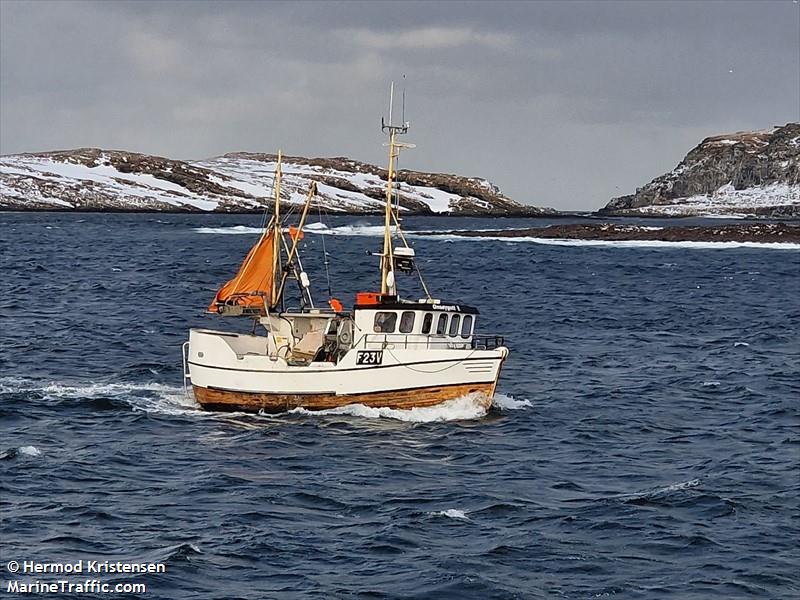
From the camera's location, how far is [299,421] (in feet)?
124

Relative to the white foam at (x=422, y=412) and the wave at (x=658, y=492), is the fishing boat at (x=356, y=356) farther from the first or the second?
the wave at (x=658, y=492)

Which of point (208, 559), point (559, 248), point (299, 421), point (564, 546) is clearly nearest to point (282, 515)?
point (208, 559)

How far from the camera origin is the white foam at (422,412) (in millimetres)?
38469

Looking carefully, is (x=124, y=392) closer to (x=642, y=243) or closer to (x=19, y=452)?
(x=19, y=452)

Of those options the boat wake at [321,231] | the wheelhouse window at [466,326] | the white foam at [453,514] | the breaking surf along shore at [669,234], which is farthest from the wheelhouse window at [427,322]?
the boat wake at [321,231]

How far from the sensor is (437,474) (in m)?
31.8

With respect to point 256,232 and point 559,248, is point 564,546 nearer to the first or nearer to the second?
point 559,248

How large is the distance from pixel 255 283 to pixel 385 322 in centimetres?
556

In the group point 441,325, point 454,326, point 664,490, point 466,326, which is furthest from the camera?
point 466,326

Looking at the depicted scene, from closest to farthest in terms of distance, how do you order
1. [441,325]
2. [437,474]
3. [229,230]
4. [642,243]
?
[437,474]
[441,325]
[642,243]
[229,230]

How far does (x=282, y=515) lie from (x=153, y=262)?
8062 cm

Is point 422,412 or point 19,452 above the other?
point 422,412

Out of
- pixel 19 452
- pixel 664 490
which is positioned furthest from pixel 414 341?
pixel 19 452

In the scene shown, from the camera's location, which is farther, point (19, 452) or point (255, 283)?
point (255, 283)
